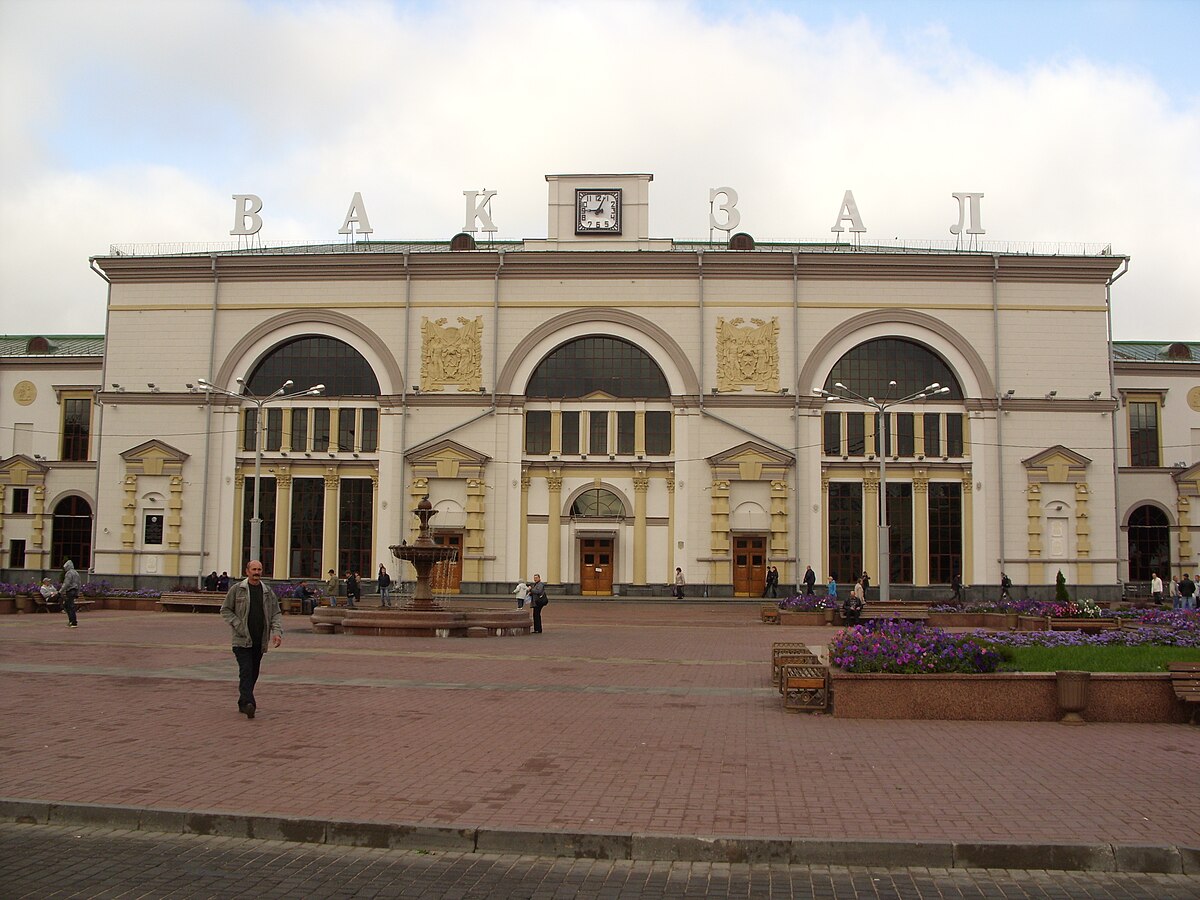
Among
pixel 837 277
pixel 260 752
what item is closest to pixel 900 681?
pixel 260 752

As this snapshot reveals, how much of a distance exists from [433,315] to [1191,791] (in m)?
43.5

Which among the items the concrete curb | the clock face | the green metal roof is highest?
the clock face

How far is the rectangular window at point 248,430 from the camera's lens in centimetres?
5078

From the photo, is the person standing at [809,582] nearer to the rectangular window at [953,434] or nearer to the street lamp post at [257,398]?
the rectangular window at [953,434]

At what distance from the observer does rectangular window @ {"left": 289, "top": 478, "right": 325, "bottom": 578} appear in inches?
1969

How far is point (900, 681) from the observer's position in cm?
1491

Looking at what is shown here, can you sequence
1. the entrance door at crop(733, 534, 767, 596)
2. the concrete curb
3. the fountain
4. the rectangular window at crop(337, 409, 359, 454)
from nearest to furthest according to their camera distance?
the concrete curb
the fountain
the entrance door at crop(733, 534, 767, 596)
the rectangular window at crop(337, 409, 359, 454)

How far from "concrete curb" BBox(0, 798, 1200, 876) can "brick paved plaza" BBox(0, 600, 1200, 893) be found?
4 centimetres

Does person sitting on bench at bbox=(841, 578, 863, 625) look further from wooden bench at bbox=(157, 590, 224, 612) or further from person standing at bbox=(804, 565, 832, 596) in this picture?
wooden bench at bbox=(157, 590, 224, 612)

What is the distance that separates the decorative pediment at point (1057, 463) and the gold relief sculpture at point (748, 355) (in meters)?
12.5

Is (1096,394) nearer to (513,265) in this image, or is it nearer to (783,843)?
(513,265)

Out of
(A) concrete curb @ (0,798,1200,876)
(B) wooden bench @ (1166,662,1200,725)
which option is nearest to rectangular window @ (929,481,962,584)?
(B) wooden bench @ (1166,662,1200,725)

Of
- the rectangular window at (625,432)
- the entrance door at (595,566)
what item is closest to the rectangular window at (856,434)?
the rectangular window at (625,432)

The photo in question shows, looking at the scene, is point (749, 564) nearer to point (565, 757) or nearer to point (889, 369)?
point (889, 369)
